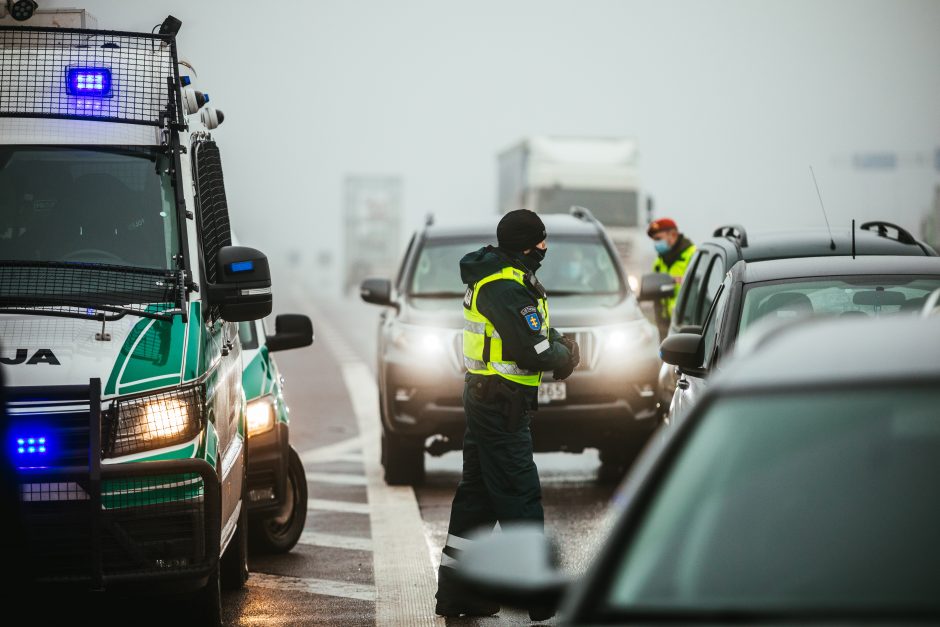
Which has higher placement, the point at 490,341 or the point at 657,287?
the point at 490,341

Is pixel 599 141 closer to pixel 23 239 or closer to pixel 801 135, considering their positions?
pixel 23 239

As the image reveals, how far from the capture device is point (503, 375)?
25.3 ft

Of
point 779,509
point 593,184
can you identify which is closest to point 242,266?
point 779,509

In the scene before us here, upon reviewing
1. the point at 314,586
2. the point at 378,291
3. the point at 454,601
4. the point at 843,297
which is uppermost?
the point at 843,297

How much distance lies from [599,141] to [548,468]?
20.8 m

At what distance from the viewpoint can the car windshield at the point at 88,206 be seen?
7448 millimetres

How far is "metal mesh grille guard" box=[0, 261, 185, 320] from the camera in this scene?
275 inches

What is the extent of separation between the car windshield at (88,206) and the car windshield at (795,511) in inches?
159

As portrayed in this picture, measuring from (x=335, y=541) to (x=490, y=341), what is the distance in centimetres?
280

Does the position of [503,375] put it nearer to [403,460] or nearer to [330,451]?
[403,460]

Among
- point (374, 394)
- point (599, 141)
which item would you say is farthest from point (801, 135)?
point (374, 394)

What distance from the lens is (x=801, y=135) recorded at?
4124 inches

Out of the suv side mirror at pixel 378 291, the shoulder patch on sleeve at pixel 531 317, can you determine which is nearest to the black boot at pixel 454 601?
the shoulder patch on sleeve at pixel 531 317

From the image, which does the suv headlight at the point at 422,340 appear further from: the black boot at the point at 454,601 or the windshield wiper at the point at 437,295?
the black boot at the point at 454,601
